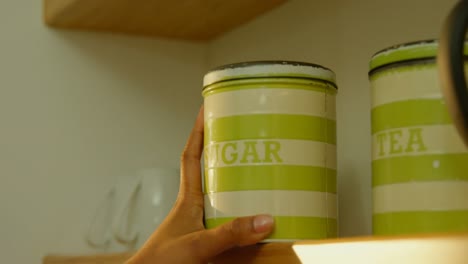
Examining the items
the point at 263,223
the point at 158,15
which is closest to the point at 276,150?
the point at 263,223

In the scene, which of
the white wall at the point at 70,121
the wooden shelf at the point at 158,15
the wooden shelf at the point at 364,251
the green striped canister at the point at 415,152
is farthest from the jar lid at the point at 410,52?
the white wall at the point at 70,121

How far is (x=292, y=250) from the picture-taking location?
0.72 meters

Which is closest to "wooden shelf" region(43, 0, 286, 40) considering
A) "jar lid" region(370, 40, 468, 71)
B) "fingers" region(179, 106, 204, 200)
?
"fingers" region(179, 106, 204, 200)

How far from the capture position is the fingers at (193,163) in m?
0.86

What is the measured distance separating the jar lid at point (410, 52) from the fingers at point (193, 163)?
0.23 m

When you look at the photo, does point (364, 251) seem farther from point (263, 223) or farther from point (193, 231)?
point (193, 231)

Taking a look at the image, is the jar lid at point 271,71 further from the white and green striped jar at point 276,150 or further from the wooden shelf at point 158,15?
the wooden shelf at point 158,15

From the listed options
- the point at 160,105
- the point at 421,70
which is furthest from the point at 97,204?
the point at 421,70

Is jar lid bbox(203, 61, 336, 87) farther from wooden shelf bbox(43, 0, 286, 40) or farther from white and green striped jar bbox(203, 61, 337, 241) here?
wooden shelf bbox(43, 0, 286, 40)

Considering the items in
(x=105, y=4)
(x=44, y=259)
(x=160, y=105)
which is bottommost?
(x=44, y=259)

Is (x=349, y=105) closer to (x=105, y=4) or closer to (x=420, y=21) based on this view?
(x=420, y=21)

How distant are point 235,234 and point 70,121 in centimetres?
70

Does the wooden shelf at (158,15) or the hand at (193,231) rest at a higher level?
the wooden shelf at (158,15)

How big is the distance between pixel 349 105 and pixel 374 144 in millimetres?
323
